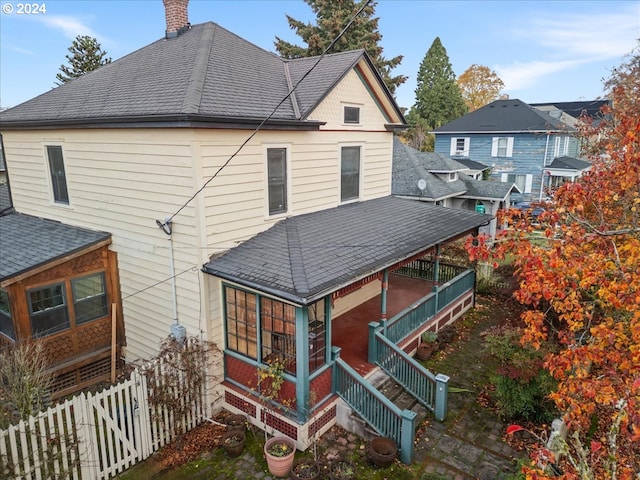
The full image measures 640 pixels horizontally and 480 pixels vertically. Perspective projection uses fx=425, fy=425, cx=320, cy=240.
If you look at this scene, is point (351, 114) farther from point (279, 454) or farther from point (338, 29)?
point (338, 29)

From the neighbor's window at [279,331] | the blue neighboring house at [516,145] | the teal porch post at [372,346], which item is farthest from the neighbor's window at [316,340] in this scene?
the blue neighboring house at [516,145]

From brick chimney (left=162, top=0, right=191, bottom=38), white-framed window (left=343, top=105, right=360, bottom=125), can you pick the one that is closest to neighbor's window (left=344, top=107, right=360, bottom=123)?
white-framed window (left=343, top=105, right=360, bottom=125)

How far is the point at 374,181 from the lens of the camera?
47.8 ft

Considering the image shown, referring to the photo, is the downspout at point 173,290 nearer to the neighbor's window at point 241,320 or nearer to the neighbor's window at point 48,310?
the neighbor's window at point 241,320

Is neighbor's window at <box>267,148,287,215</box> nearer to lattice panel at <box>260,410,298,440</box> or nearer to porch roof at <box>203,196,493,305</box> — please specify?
porch roof at <box>203,196,493,305</box>

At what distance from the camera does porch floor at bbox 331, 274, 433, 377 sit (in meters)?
10.9

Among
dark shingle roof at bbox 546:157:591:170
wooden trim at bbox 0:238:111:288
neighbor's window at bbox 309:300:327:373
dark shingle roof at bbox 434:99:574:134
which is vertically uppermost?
dark shingle roof at bbox 434:99:574:134

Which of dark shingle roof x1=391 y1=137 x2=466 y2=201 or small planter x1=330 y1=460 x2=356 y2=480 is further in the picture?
dark shingle roof x1=391 y1=137 x2=466 y2=201

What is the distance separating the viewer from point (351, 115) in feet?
42.7

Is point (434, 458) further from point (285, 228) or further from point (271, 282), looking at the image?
point (285, 228)

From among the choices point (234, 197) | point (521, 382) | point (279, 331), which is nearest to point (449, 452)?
point (521, 382)

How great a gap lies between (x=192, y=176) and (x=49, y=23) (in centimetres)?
1401

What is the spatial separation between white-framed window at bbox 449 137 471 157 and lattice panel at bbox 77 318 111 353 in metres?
34.9

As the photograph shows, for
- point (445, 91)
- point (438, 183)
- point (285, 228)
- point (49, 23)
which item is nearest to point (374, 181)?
point (285, 228)
